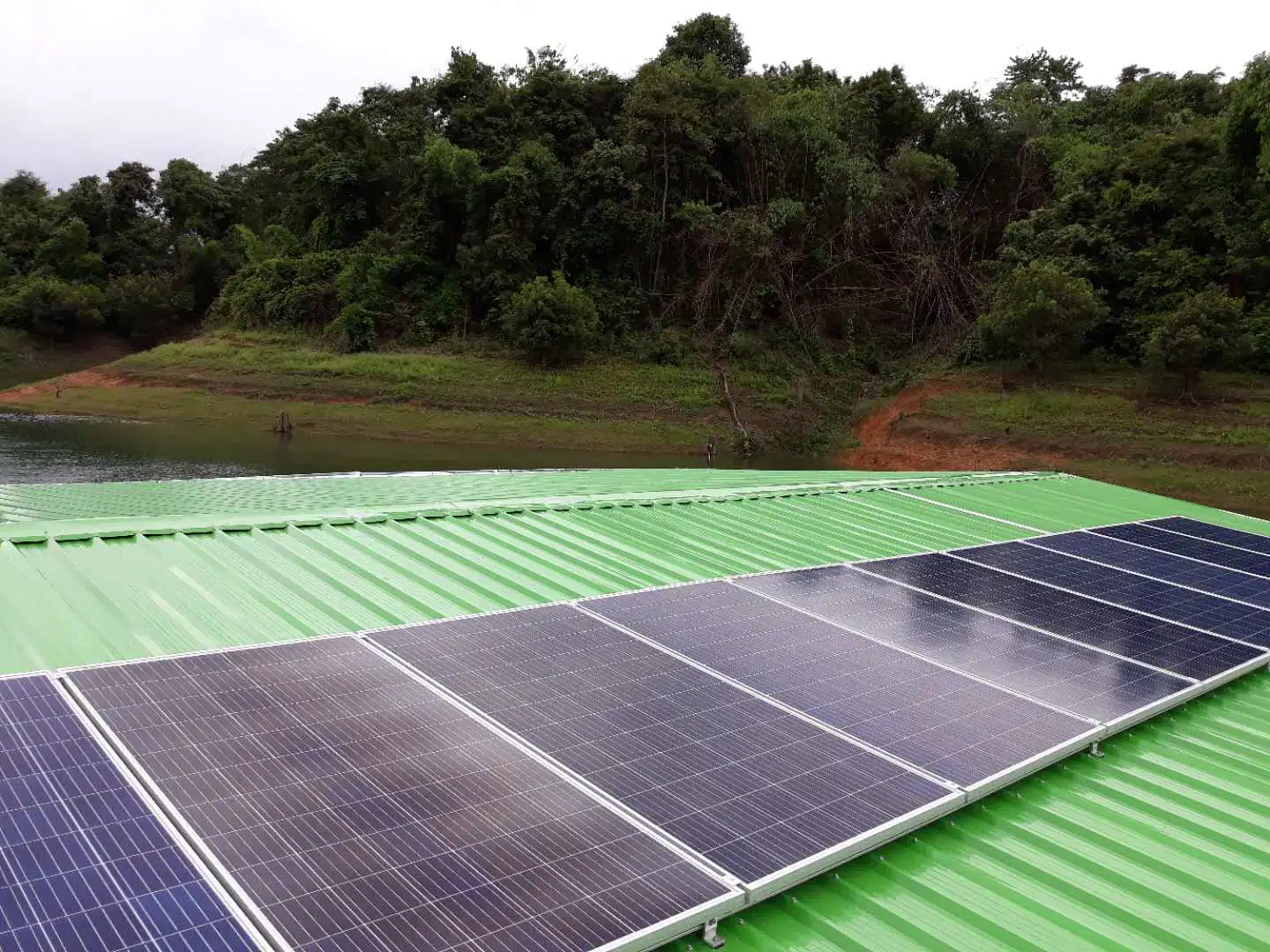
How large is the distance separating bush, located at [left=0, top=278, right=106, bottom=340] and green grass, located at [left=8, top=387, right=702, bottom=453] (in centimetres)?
1693

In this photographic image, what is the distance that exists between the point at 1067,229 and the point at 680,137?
22531mm

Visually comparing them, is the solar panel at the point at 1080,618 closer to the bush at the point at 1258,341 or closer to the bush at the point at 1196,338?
the bush at the point at 1196,338

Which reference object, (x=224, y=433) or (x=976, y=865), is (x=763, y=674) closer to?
(x=976, y=865)

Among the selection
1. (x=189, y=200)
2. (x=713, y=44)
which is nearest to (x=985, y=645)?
(x=713, y=44)

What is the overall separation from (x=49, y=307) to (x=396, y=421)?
110 ft

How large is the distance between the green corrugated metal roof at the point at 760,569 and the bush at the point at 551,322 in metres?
37.6

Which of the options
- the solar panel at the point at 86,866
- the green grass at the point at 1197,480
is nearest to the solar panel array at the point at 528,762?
the solar panel at the point at 86,866

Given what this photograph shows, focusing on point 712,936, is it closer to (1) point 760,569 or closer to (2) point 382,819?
(2) point 382,819

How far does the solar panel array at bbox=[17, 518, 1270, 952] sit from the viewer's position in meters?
3.88

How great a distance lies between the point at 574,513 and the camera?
1205cm

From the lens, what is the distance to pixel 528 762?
16.6 feet

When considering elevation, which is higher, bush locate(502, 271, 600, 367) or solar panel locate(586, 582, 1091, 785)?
bush locate(502, 271, 600, 367)

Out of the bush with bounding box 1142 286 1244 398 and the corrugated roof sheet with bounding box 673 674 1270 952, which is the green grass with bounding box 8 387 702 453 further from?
the corrugated roof sheet with bounding box 673 674 1270 952

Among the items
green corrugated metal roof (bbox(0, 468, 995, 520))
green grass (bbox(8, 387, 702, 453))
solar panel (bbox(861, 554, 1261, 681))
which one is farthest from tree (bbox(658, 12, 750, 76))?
solar panel (bbox(861, 554, 1261, 681))
